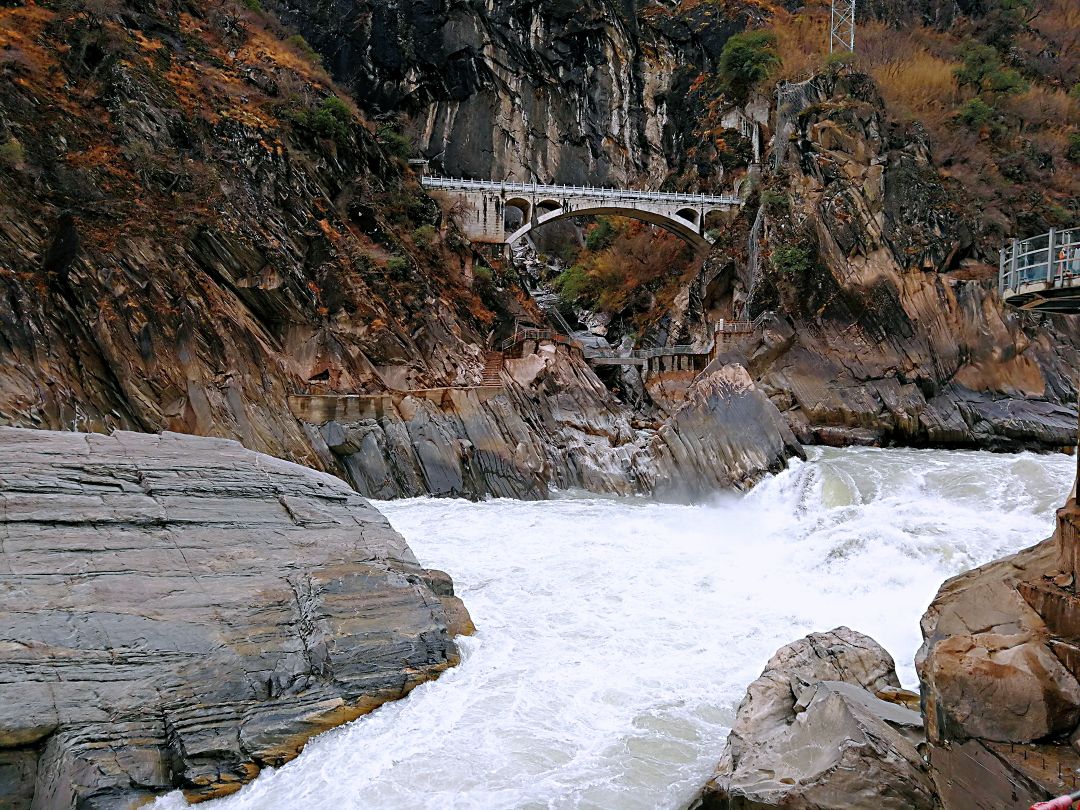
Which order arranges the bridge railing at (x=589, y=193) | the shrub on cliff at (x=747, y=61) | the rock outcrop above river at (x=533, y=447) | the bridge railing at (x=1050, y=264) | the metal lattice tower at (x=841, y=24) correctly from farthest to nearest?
1. the metal lattice tower at (x=841, y=24)
2. the shrub on cliff at (x=747, y=61)
3. the bridge railing at (x=589, y=193)
4. the rock outcrop above river at (x=533, y=447)
5. the bridge railing at (x=1050, y=264)

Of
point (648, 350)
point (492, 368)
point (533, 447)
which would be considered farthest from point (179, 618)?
point (648, 350)

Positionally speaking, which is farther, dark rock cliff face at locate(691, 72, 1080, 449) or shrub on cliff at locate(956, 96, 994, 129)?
shrub on cliff at locate(956, 96, 994, 129)

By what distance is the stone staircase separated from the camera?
90.0 ft

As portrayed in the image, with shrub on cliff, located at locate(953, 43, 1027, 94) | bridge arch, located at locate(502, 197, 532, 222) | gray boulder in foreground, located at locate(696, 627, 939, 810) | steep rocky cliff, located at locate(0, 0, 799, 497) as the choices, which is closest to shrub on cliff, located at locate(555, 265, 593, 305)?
bridge arch, located at locate(502, 197, 532, 222)

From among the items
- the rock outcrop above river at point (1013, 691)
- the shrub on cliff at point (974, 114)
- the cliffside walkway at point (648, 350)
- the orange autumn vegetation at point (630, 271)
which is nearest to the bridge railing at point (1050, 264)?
the rock outcrop above river at point (1013, 691)

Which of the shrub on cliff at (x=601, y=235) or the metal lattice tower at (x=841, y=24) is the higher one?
the metal lattice tower at (x=841, y=24)

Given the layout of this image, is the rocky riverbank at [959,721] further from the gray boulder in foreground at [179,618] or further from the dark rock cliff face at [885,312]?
the dark rock cliff face at [885,312]

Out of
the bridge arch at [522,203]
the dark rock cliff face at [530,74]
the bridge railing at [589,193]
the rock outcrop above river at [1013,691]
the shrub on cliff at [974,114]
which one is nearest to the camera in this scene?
the rock outcrop above river at [1013,691]

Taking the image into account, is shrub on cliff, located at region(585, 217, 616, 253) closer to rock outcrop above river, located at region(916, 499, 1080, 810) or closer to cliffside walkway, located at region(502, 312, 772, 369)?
cliffside walkway, located at region(502, 312, 772, 369)

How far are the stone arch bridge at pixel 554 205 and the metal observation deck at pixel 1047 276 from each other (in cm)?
3143

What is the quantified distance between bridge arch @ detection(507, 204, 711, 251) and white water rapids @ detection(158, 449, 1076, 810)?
71.4ft

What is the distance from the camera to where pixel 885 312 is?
33406 millimetres

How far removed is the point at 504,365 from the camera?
28.9 meters

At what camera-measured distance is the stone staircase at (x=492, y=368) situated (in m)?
27.4
